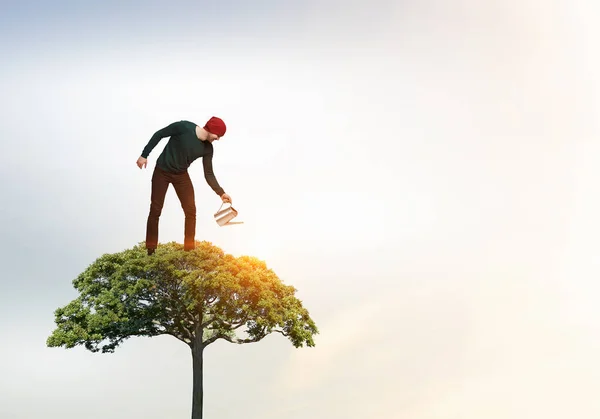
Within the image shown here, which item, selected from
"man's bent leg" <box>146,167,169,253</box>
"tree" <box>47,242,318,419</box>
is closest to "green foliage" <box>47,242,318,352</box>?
"tree" <box>47,242,318,419</box>

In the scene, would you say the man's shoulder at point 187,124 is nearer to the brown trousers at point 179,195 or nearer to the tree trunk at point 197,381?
the brown trousers at point 179,195

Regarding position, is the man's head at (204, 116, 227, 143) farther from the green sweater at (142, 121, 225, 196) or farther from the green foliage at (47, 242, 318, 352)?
the green foliage at (47, 242, 318, 352)

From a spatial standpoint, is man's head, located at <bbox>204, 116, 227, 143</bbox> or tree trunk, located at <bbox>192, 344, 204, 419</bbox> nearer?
man's head, located at <bbox>204, 116, 227, 143</bbox>

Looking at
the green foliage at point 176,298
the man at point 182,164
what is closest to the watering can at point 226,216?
the man at point 182,164

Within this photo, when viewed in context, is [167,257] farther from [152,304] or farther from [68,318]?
[68,318]

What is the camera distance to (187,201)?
40.8ft

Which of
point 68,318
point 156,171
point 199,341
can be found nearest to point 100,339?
point 68,318

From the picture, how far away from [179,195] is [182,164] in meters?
0.60

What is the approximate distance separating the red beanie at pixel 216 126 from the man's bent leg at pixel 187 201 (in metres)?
1.04

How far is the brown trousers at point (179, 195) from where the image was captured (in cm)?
1238

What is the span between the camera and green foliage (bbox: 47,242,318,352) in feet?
79.4

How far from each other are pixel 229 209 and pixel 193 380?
50.6ft

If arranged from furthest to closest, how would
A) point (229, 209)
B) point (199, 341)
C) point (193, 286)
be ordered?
point (199, 341)
point (193, 286)
point (229, 209)

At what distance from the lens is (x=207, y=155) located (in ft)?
40.6
